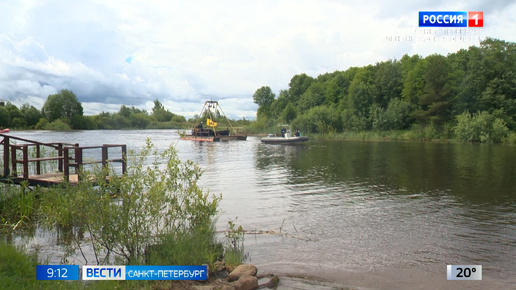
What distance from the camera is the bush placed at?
170 ft

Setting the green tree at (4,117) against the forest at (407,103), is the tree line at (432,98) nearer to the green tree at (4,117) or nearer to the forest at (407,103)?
the forest at (407,103)

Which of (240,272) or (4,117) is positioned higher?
(4,117)

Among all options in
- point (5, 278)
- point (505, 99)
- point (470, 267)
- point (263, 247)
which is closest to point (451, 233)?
point (470, 267)

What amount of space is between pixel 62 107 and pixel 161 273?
9277 cm

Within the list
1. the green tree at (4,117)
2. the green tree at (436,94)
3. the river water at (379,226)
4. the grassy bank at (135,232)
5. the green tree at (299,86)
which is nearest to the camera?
the grassy bank at (135,232)

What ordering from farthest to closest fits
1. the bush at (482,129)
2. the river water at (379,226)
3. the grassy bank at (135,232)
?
1. the bush at (482,129)
2. the river water at (379,226)
3. the grassy bank at (135,232)

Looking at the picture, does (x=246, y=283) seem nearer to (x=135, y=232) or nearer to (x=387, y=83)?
(x=135, y=232)

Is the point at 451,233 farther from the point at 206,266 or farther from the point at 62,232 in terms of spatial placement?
the point at 62,232

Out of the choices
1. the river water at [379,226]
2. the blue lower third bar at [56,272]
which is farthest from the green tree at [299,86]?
the blue lower third bar at [56,272]

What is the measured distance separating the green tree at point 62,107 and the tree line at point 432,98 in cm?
4454

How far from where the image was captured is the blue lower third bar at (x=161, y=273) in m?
5.43

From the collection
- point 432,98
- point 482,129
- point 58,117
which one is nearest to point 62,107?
point 58,117

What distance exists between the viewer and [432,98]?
64500 mm

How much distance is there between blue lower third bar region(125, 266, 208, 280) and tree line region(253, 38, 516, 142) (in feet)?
182
